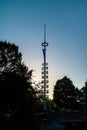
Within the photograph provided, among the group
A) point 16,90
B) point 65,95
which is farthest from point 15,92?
point 65,95

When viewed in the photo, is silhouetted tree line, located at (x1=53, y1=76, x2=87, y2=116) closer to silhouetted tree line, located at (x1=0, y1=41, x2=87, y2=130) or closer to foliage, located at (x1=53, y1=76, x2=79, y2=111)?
foliage, located at (x1=53, y1=76, x2=79, y2=111)

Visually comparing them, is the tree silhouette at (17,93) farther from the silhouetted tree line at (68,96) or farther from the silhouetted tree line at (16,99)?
the silhouetted tree line at (68,96)

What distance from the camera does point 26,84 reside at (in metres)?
46.5

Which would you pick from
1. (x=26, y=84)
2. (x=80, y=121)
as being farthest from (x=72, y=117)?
(x=26, y=84)

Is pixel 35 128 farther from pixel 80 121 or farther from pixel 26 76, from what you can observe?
pixel 26 76

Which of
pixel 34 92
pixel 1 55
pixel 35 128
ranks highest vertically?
pixel 1 55

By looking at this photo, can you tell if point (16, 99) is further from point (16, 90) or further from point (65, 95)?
point (65, 95)

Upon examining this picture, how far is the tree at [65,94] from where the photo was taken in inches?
4014

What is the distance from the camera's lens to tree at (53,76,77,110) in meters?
102

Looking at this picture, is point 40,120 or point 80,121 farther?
point 80,121

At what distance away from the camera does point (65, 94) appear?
344 ft

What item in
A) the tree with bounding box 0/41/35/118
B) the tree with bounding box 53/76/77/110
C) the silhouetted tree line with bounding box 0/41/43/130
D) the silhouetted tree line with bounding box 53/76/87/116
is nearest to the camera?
the silhouetted tree line with bounding box 0/41/43/130

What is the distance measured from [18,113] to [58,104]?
2353 inches

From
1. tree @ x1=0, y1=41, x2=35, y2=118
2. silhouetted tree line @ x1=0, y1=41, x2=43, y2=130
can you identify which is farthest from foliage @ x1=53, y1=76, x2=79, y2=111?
silhouetted tree line @ x1=0, y1=41, x2=43, y2=130
